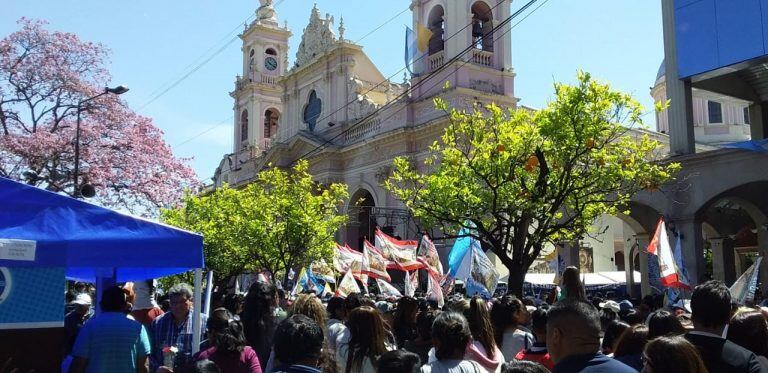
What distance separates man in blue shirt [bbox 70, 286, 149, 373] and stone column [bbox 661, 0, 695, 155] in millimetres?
18751

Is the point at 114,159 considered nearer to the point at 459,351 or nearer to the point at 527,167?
the point at 527,167

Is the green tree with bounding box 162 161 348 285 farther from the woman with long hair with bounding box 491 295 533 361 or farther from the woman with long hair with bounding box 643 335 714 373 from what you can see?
the woman with long hair with bounding box 643 335 714 373


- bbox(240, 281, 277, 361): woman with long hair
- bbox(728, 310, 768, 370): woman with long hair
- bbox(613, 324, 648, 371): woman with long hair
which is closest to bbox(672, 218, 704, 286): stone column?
bbox(613, 324, 648, 371): woman with long hair

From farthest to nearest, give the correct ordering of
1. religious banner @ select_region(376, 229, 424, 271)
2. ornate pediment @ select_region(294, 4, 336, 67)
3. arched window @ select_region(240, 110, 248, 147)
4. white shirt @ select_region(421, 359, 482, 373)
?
arched window @ select_region(240, 110, 248, 147) < ornate pediment @ select_region(294, 4, 336, 67) < religious banner @ select_region(376, 229, 424, 271) < white shirt @ select_region(421, 359, 482, 373)

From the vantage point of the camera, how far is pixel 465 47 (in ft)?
111

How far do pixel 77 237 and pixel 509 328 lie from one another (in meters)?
3.65

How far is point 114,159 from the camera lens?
85.5ft

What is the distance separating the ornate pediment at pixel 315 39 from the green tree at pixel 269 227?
13288mm

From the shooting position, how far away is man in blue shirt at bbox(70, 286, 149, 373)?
5816 millimetres

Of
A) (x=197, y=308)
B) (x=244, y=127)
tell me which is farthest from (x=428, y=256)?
(x=244, y=127)

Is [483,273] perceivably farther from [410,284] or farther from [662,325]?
[662,325]

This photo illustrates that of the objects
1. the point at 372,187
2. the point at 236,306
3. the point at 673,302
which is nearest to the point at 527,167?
the point at 673,302

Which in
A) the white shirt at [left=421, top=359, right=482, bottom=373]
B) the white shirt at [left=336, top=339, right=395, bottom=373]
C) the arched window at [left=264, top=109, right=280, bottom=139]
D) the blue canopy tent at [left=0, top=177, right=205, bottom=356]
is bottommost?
the white shirt at [left=336, top=339, right=395, bottom=373]

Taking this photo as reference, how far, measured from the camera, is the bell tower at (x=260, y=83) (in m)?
51.7
